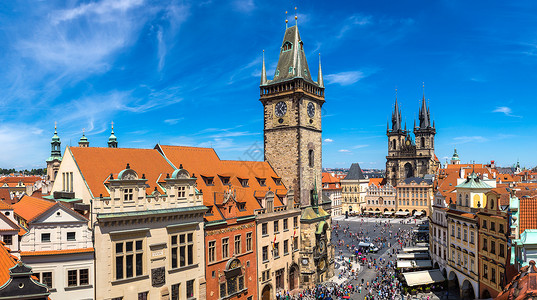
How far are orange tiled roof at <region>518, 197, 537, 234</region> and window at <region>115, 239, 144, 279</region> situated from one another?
3375cm

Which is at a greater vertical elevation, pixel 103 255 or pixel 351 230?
pixel 103 255

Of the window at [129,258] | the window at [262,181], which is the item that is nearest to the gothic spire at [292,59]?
the window at [262,181]

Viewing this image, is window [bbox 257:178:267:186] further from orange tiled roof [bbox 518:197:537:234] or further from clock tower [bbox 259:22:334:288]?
orange tiled roof [bbox 518:197:537:234]

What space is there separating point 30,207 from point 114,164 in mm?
7910

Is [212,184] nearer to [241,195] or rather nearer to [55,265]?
[241,195]

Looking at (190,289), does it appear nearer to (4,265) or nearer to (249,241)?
(249,241)

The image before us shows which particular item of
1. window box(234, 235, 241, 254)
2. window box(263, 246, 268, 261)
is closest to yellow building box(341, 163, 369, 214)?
window box(263, 246, 268, 261)

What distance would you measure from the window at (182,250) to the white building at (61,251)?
23.6 ft

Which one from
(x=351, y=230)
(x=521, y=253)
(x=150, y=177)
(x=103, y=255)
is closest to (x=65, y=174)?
(x=150, y=177)

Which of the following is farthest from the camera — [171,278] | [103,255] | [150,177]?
[150,177]

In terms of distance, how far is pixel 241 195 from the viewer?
43812mm

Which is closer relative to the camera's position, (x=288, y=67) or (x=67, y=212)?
(x=67, y=212)

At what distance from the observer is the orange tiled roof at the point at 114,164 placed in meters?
31.8

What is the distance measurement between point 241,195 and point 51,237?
69.7 ft
